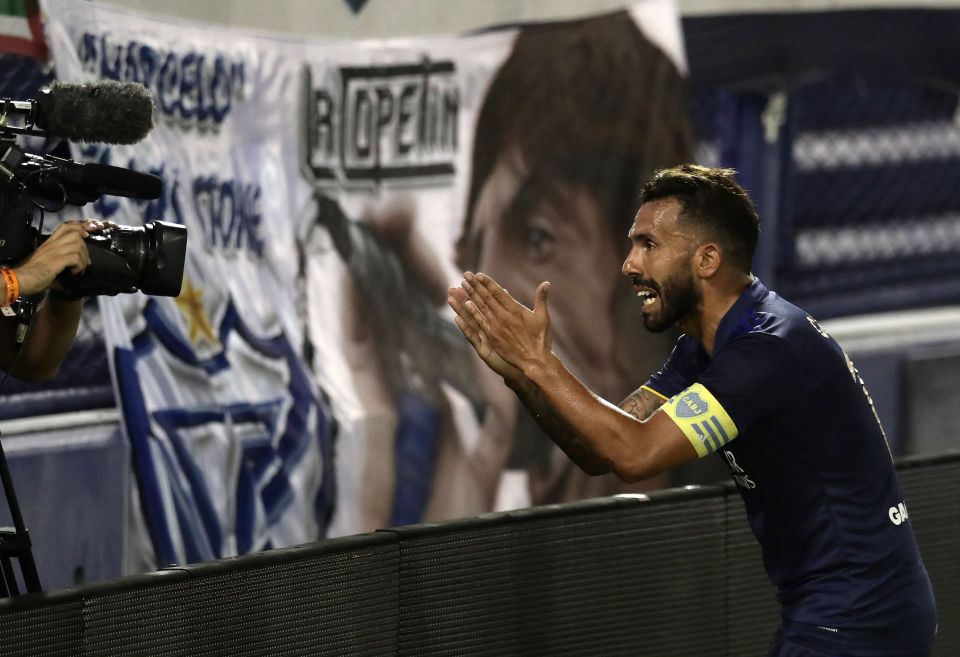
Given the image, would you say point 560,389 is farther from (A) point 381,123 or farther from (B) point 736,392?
(A) point 381,123

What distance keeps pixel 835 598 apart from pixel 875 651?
19 centimetres

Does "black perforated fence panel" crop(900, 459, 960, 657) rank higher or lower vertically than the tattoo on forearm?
lower

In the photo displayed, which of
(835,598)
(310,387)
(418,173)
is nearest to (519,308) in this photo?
(835,598)

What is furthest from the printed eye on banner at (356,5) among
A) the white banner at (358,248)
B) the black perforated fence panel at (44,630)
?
the black perforated fence panel at (44,630)

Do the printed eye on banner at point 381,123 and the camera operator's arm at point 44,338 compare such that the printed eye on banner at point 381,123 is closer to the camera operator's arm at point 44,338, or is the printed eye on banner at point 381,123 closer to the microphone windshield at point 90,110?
the camera operator's arm at point 44,338

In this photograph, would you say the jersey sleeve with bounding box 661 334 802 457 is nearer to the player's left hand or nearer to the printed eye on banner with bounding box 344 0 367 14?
the player's left hand

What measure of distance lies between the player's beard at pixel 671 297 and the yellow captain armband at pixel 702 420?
1.01ft

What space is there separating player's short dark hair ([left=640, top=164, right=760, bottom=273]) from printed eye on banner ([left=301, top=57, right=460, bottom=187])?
123 inches

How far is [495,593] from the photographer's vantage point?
16.5 feet

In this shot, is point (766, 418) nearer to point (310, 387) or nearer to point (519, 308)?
point (519, 308)

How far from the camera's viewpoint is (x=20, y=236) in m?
4.47

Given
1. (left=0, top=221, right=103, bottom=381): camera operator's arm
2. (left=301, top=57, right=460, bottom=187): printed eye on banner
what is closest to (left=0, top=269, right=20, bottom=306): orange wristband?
(left=0, top=221, right=103, bottom=381): camera operator's arm

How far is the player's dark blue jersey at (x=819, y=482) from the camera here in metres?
4.14

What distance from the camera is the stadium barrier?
4195 millimetres
